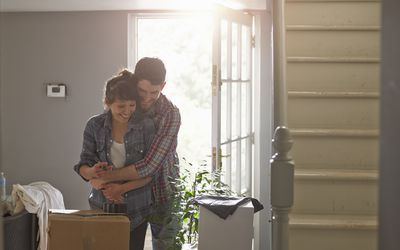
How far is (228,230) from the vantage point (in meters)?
3.01

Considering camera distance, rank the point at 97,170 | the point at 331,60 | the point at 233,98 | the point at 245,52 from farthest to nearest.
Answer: the point at 245,52
the point at 233,98
the point at 331,60
the point at 97,170

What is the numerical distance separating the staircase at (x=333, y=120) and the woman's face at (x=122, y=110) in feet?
2.75

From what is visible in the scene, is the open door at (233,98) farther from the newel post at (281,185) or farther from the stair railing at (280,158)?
the newel post at (281,185)

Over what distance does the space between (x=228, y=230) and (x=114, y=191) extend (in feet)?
2.04

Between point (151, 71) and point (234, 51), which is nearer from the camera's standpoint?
point (151, 71)

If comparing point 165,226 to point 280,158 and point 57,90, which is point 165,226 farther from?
point 57,90

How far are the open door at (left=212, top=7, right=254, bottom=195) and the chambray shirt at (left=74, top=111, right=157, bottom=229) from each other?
984 millimetres

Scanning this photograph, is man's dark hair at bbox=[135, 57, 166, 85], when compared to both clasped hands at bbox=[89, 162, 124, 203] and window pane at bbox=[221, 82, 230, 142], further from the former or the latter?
window pane at bbox=[221, 82, 230, 142]

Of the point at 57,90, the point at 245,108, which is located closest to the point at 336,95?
the point at 245,108

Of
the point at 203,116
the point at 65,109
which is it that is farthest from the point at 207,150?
the point at 65,109

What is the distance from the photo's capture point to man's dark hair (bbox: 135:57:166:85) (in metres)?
3.27

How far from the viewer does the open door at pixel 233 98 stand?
4.16m

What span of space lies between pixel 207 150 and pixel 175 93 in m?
0.66

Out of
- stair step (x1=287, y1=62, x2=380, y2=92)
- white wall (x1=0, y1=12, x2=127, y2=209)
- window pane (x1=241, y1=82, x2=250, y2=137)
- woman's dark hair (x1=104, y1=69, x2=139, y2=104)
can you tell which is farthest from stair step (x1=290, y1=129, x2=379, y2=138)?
white wall (x1=0, y1=12, x2=127, y2=209)
